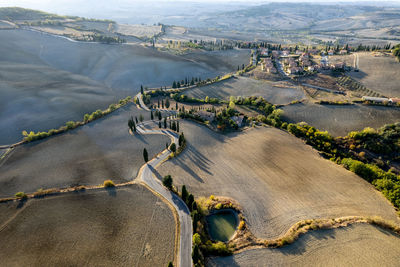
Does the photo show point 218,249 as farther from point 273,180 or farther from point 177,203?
Answer: point 273,180

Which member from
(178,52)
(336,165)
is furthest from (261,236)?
(178,52)

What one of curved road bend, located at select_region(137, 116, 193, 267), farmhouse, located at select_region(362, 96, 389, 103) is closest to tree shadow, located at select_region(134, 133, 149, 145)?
curved road bend, located at select_region(137, 116, 193, 267)

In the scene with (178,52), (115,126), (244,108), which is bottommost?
(115,126)

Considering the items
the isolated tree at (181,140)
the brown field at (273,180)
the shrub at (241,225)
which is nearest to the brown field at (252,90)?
the brown field at (273,180)

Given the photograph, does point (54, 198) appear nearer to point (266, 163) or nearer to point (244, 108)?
point (266, 163)

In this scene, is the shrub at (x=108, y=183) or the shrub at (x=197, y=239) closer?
the shrub at (x=197, y=239)

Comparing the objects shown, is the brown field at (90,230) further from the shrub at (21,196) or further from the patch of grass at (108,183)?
the shrub at (21,196)

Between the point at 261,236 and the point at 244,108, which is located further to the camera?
the point at 244,108
